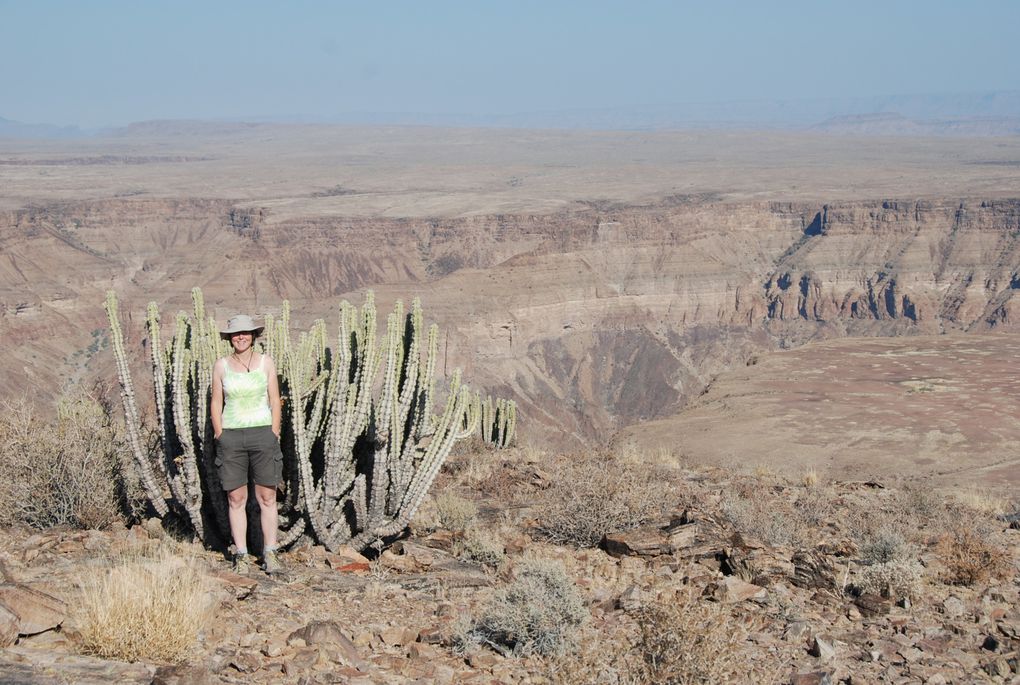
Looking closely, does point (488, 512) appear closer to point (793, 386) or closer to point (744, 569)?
point (744, 569)

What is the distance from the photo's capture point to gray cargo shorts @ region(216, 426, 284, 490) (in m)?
7.25

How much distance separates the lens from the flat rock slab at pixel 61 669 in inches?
188

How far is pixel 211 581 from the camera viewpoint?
6.68 m

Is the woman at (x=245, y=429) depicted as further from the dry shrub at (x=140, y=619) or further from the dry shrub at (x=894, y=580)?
the dry shrub at (x=894, y=580)

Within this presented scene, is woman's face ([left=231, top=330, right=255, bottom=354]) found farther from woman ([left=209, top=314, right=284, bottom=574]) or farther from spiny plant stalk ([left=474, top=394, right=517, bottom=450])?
spiny plant stalk ([left=474, top=394, right=517, bottom=450])

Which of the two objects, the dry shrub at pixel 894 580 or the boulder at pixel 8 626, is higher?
the boulder at pixel 8 626

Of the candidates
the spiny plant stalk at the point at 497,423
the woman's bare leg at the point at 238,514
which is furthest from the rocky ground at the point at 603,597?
the spiny plant stalk at the point at 497,423

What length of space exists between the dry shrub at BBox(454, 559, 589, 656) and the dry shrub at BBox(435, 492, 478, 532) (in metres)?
2.89

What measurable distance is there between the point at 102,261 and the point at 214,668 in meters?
93.2

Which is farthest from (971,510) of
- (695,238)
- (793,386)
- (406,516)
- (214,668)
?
(695,238)

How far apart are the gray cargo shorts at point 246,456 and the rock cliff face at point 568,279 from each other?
37.5 meters

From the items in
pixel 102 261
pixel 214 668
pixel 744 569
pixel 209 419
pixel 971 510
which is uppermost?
pixel 209 419

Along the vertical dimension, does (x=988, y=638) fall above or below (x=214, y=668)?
below

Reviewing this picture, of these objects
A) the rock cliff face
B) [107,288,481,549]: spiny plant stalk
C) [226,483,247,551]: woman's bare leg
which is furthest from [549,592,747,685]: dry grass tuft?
the rock cliff face
